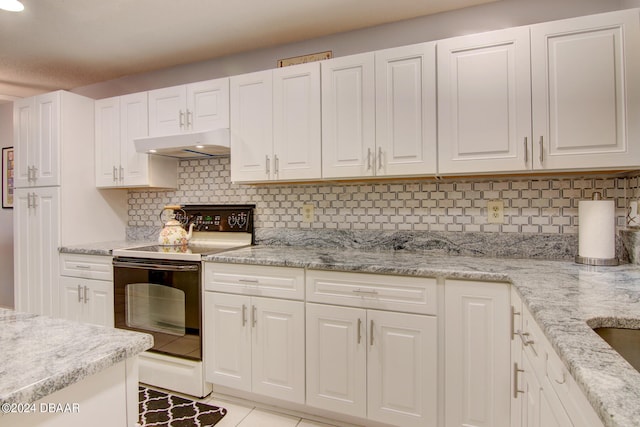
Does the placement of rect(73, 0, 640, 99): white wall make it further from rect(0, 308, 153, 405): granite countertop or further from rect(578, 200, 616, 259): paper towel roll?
rect(0, 308, 153, 405): granite countertop

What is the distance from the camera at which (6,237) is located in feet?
13.4

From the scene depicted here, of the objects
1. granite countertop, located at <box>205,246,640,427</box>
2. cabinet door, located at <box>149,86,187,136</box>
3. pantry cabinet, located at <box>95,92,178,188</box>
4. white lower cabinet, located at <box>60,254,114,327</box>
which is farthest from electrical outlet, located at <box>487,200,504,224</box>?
white lower cabinet, located at <box>60,254,114,327</box>

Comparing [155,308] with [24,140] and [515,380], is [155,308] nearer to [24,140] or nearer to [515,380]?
[24,140]

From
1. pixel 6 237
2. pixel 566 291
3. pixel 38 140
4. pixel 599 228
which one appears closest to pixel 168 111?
pixel 38 140

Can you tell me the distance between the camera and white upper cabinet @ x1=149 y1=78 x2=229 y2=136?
2.44 meters

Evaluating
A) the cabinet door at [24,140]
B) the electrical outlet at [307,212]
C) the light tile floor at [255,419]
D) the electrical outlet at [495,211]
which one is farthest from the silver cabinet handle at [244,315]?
the cabinet door at [24,140]

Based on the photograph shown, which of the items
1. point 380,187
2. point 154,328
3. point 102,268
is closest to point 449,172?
point 380,187

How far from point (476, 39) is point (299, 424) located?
2313 millimetres

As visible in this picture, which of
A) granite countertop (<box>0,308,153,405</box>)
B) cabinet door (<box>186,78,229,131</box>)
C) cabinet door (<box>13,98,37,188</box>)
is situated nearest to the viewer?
granite countertop (<box>0,308,153,405</box>)

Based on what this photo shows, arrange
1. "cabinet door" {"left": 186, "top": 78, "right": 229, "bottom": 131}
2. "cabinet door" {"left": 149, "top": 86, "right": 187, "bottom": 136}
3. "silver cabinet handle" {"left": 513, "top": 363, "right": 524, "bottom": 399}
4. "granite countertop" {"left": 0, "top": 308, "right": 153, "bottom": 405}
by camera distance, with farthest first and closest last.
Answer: "cabinet door" {"left": 149, "top": 86, "right": 187, "bottom": 136}, "cabinet door" {"left": 186, "top": 78, "right": 229, "bottom": 131}, "silver cabinet handle" {"left": 513, "top": 363, "right": 524, "bottom": 399}, "granite countertop" {"left": 0, "top": 308, "right": 153, "bottom": 405}

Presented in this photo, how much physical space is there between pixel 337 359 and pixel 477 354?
27.1 inches

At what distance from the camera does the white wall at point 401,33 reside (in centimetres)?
199

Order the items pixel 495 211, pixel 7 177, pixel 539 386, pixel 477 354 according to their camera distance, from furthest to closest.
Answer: pixel 7 177, pixel 495 211, pixel 477 354, pixel 539 386

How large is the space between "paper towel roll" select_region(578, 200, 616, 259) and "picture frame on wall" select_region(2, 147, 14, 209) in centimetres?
541
